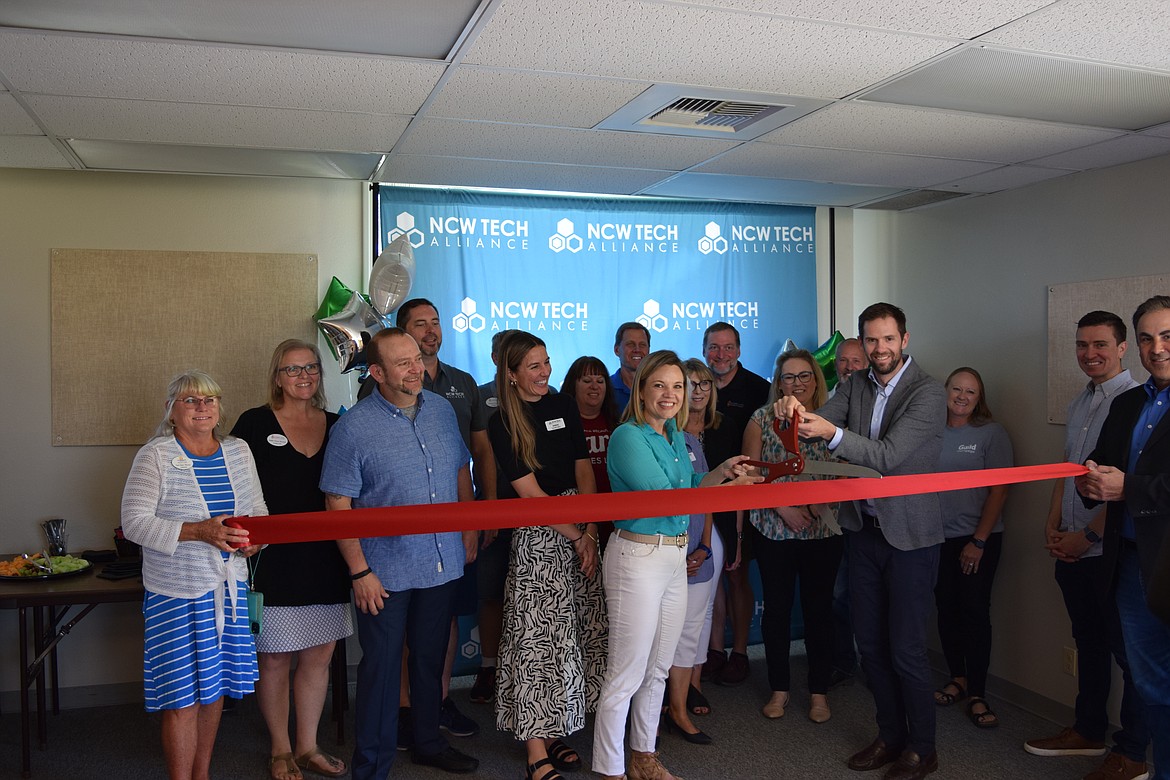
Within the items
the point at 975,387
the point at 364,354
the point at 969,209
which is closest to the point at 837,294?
the point at 969,209

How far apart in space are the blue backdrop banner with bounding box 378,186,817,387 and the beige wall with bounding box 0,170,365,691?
89 centimetres

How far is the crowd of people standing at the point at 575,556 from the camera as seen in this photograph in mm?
3238

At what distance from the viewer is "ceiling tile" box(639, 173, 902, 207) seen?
4.85 metres

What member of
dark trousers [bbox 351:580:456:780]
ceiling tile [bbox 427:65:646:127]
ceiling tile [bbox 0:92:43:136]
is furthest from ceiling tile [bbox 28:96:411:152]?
dark trousers [bbox 351:580:456:780]

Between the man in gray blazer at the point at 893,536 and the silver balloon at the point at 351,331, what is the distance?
213 cm

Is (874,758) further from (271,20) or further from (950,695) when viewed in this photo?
(271,20)

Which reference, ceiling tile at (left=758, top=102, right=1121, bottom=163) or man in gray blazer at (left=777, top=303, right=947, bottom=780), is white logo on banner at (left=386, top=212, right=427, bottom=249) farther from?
man in gray blazer at (left=777, top=303, right=947, bottom=780)

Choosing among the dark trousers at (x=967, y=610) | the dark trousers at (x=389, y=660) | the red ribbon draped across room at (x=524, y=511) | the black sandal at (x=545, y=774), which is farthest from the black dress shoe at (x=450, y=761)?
the dark trousers at (x=967, y=610)

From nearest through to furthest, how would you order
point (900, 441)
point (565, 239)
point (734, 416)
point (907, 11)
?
1. point (907, 11)
2. point (900, 441)
3. point (734, 416)
4. point (565, 239)

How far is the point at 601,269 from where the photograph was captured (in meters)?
5.56

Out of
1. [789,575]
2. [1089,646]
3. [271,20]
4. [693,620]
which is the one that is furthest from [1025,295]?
[271,20]

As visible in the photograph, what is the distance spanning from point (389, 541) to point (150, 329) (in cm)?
220

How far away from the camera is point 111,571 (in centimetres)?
417

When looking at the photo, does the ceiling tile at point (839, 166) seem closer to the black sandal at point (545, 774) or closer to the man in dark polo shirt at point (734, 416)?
the man in dark polo shirt at point (734, 416)
